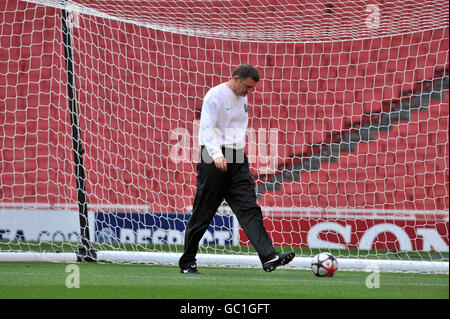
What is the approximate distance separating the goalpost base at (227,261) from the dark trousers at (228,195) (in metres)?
0.86

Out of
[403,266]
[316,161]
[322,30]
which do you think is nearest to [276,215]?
[316,161]

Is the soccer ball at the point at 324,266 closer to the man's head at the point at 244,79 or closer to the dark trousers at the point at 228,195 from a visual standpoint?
the dark trousers at the point at 228,195

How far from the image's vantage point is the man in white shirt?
198 inches

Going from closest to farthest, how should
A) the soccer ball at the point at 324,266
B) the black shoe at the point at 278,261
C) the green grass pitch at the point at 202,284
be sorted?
the green grass pitch at the point at 202,284 < the black shoe at the point at 278,261 < the soccer ball at the point at 324,266

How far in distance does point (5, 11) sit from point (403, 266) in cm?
512

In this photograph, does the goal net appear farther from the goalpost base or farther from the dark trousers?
the dark trousers

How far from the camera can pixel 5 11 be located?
27.9 ft

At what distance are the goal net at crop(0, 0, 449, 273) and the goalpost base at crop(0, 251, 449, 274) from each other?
163 centimetres

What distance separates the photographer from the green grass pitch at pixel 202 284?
4.18 metres

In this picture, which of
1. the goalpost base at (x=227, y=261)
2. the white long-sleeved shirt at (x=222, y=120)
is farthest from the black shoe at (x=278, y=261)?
the goalpost base at (x=227, y=261)

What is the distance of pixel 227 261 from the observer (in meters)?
6.05

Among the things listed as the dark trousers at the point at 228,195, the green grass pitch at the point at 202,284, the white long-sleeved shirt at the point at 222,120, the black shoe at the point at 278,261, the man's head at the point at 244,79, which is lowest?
the green grass pitch at the point at 202,284

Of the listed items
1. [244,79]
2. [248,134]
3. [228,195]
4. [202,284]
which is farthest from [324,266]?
[248,134]
